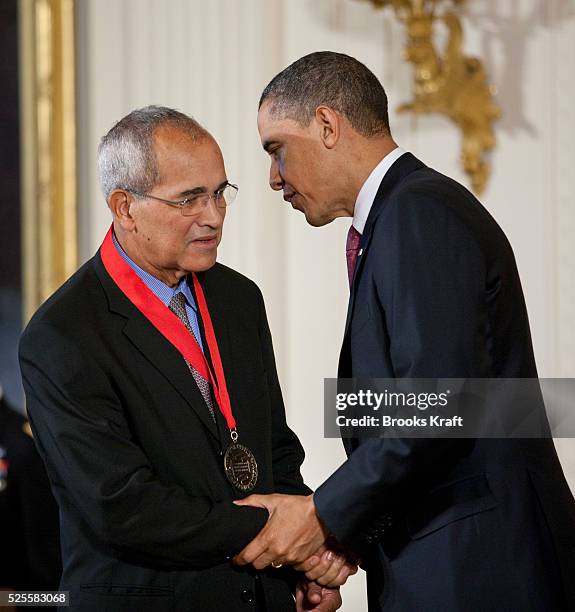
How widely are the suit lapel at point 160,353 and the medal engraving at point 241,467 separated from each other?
2.6 inches

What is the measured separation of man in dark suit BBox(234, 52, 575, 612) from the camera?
7.40 feet

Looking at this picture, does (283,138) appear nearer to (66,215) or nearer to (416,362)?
(416,362)

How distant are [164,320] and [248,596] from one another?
0.69 metres

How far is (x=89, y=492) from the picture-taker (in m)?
2.33

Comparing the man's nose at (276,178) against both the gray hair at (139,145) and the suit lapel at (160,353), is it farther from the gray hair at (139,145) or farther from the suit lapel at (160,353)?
the suit lapel at (160,353)

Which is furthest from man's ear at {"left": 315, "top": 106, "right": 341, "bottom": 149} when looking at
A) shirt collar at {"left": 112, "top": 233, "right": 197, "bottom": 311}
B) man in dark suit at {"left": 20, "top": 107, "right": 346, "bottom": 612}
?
shirt collar at {"left": 112, "top": 233, "right": 197, "bottom": 311}

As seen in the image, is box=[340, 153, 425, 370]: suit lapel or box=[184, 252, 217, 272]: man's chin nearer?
box=[340, 153, 425, 370]: suit lapel

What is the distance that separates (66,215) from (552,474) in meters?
2.81

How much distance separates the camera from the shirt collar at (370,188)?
2.55 metres

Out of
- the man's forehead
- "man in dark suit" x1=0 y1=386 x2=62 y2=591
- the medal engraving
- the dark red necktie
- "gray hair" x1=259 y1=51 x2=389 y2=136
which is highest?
"gray hair" x1=259 y1=51 x2=389 y2=136

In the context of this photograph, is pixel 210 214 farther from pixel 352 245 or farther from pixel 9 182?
pixel 9 182

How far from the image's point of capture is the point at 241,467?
255 cm

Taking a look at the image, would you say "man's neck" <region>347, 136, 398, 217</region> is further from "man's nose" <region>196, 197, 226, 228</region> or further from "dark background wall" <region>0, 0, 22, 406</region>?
"dark background wall" <region>0, 0, 22, 406</region>

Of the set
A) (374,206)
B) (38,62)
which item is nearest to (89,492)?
(374,206)
